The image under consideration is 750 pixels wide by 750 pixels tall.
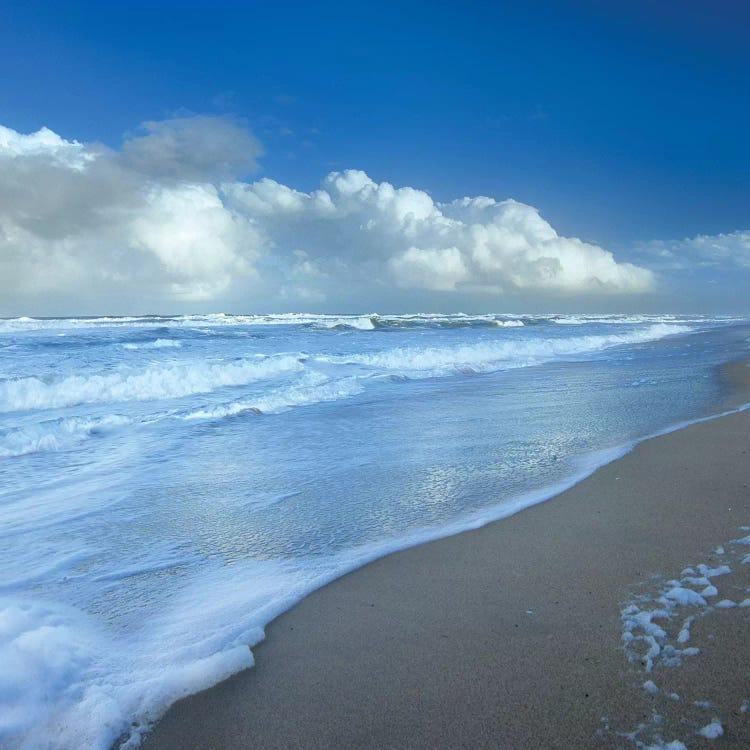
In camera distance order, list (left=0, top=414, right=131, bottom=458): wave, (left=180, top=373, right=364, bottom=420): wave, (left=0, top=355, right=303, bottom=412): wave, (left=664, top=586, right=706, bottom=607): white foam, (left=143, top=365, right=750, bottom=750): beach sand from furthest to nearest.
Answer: (left=0, top=355, right=303, bottom=412): wave → (left=180, top=373, right=364, bottom=420): wave → (left=0, top=414, right=131, bottom=458): wave → (left=664, top=586, right=706, bottom=607): white foam → (left=143, top=365, right=750, bottom=750): beach sand

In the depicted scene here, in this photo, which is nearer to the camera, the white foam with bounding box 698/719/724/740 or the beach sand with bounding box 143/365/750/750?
the white foam with bounding box 698/719/724/740

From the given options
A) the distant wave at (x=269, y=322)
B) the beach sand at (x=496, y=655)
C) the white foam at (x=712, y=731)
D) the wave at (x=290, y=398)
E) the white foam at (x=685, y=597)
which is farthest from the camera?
the distant wave at (x=269, y=322)

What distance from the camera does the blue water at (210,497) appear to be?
2.38m

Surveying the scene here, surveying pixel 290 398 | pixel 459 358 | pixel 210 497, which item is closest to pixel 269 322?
pixel 459 358

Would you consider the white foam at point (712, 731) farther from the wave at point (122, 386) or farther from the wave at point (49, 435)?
the wave at point (122, 386)

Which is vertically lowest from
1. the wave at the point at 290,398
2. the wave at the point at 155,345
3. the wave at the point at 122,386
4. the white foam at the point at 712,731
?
the white foam at the point at 712,731

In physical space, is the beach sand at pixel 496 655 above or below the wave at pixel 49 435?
below

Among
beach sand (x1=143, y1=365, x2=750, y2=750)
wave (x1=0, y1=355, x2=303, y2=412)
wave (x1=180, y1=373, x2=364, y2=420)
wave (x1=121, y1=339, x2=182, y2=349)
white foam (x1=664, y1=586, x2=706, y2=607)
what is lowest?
beach sand (x1=143, y1=365, x2=750, y2=750)

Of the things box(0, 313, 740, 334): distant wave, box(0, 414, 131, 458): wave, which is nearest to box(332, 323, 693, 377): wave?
box(0, 414, 131, 458): wave

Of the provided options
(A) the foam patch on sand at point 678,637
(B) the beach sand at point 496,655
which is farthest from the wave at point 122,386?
(A) the foam patch on sand at point 678,637

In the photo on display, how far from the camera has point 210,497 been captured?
4977 mm

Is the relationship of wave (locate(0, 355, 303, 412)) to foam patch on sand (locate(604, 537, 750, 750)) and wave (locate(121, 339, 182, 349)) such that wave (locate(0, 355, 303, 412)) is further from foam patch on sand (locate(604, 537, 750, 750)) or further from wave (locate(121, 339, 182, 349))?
wave (locate(121, 339, 182, 349))

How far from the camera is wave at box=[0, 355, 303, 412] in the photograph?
1131 cm

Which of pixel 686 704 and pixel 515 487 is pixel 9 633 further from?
pixel 515 487
